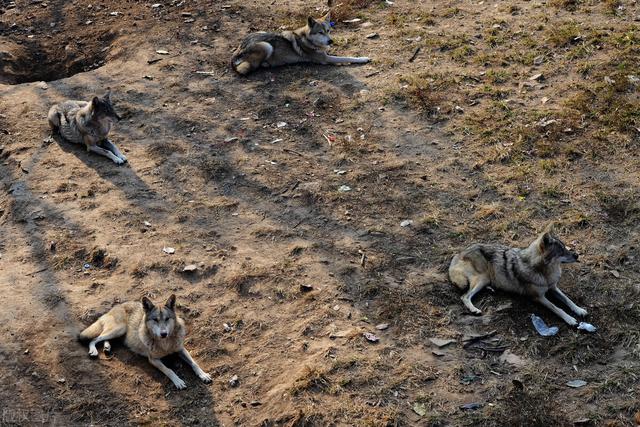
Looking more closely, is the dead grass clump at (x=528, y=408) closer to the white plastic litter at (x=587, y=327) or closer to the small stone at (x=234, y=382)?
the white plastic litter at (x=587, y=327)

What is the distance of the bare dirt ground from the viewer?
6.35m

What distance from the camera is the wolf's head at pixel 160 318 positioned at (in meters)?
6.55

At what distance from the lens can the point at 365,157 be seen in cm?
976

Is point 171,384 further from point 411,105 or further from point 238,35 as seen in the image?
point 238,35

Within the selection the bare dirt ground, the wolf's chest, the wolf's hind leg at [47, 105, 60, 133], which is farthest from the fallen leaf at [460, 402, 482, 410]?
the wolf's hind leg at [47, 105, 60, 133]

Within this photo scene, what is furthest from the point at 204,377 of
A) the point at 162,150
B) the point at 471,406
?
the point at 162,150

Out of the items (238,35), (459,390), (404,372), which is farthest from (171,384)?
(238,35)

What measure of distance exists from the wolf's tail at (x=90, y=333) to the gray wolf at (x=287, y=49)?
20.2ft

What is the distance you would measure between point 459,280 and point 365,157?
296cm

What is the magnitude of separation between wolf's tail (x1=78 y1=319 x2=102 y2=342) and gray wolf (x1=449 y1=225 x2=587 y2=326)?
365 centimetres

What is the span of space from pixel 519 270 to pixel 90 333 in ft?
14.3

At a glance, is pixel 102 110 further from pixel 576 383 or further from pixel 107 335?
pixel 576 383

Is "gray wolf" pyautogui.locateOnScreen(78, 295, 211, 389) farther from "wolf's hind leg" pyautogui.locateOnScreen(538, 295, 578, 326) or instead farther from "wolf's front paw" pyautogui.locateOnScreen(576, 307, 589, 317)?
"wolf's front paw" pyautogui.locateOnScreen(576, 307, 589, 317)

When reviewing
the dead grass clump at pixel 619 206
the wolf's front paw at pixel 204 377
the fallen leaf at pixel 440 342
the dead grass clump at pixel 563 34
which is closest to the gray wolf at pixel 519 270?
the fallen leaf at pixel 440 342
